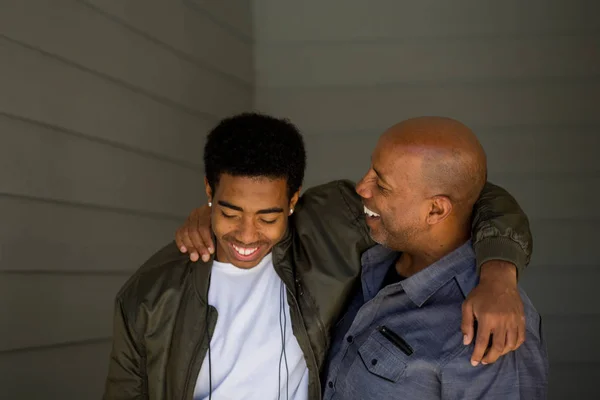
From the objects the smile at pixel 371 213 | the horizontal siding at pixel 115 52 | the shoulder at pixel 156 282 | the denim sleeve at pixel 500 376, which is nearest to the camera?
the denim sleeve at pixel 500 376

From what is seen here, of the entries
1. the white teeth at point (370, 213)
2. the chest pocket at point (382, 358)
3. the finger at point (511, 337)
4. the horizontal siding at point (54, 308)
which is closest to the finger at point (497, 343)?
the finger at point (511, 337)

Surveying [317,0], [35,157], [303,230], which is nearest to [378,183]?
[303,230]

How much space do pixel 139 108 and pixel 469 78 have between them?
171cm

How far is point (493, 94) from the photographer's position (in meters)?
3.66

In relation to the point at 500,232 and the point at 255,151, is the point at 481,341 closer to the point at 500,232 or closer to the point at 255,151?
the point at 500,232

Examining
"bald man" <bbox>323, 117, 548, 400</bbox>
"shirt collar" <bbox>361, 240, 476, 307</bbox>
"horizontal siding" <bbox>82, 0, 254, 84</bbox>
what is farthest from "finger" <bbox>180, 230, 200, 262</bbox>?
"horizontal siding" <bbox>82, 0, 254, 84</bbox>

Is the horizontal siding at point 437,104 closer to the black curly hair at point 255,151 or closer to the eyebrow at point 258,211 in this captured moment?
the black curly hair at point 255,151

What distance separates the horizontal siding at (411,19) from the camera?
3627mm

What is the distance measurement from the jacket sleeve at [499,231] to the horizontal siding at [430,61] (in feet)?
6.22

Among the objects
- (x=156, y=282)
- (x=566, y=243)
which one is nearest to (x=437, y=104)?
(x=566, y=243)

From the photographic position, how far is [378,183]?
1877 mm

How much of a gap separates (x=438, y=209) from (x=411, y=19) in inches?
86.9

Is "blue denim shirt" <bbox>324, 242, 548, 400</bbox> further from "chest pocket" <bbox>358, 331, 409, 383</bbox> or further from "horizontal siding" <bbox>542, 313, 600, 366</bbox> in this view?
"horizontal siding" <bbox>542, 313, 600, 366</bbox>

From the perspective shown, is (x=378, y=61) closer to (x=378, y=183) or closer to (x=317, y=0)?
(x=317, y=0)
